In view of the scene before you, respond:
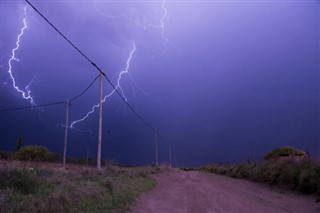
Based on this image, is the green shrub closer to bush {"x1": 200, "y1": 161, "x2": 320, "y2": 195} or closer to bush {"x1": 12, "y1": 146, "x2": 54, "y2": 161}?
bush {"x1": 200, "y1": 161, "x2": 320, "y2": 195}

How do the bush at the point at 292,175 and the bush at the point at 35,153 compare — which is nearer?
the bush at the point at 292,175

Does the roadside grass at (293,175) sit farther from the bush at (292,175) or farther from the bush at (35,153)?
the bush at (35,153)

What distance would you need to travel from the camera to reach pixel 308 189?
659 inches

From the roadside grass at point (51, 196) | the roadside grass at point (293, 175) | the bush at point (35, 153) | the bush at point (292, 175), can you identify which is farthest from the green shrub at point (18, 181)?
the bush at point (35, 153)

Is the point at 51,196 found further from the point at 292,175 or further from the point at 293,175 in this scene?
the point at 292,175

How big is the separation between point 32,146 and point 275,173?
41414 mm

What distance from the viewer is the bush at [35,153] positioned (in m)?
49.7

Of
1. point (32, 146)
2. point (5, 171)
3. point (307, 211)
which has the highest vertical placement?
point (32, 146)

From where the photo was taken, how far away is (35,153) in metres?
51.3

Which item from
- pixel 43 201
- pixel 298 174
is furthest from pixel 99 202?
pixel 298 174

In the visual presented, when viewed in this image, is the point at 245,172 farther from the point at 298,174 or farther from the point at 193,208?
the point at 193,208

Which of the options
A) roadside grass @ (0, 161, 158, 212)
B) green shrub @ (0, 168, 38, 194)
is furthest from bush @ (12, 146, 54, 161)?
green shrub @ (0, 168, 38, 194)

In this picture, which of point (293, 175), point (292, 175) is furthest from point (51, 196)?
point (292, 175)

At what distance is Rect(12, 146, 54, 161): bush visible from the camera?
49741mm
